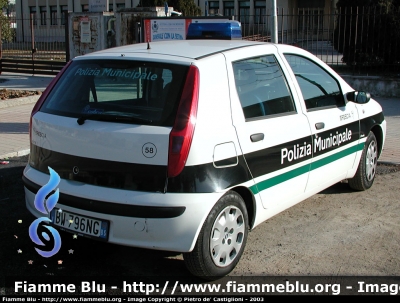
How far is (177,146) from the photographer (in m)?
3.71

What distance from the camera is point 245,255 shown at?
4574mm

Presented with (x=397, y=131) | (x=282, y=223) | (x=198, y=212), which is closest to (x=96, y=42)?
(x=397, y=131)

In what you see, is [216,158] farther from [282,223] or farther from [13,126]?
[13,126]

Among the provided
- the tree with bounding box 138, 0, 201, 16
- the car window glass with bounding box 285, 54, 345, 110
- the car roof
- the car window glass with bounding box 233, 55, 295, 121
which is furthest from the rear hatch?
the tree with bounding box 138, 0, 201, 16

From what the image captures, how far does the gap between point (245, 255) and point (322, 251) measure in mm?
670

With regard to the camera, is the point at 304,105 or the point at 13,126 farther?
the point at 13,126

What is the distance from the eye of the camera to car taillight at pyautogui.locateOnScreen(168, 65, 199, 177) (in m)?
3.71

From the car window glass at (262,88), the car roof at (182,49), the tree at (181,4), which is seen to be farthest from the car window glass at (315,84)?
the tree at (181,4)

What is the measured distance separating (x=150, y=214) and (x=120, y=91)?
1.26m

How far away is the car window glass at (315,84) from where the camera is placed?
5.07m

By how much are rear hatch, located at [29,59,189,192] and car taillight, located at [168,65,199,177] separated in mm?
34

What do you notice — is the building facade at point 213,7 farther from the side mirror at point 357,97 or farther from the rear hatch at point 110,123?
the rear hatch at point 110,123

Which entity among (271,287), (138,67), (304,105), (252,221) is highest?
(138,67)

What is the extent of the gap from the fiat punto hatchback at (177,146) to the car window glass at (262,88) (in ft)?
0.04
